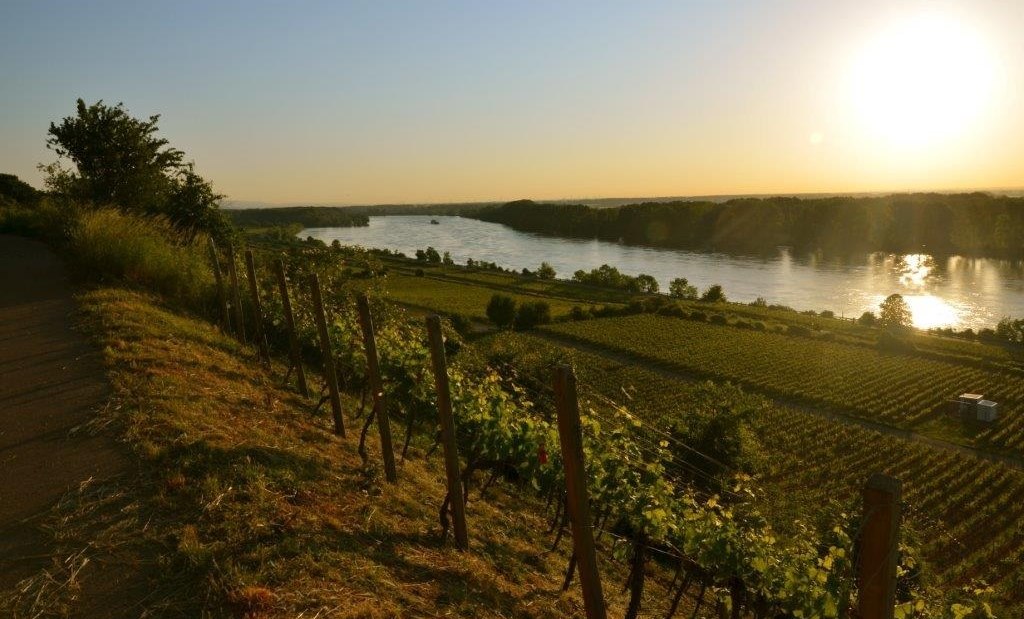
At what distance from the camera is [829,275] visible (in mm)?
116938

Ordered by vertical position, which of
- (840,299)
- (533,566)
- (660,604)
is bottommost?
(840,299)

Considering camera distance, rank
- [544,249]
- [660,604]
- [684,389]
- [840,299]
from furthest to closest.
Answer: [544,249]
[840,299]
[684,389]
[660,604]

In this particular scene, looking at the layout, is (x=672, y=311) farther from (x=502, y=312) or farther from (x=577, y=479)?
(x=577, y=479)

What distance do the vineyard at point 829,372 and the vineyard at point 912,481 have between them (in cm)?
481

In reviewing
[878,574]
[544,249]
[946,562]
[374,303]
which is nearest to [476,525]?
[878,574]

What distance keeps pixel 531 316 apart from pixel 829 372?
31.4 metres

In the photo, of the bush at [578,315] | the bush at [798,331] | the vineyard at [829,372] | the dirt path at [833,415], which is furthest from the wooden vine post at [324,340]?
the bush at [798,331]

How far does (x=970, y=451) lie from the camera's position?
3403 cm

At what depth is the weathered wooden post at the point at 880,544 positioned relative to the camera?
9.21 ft

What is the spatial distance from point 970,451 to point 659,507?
3820 centimetres

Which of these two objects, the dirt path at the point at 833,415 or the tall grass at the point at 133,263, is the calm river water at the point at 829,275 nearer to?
the dirt path at the point at 833,415

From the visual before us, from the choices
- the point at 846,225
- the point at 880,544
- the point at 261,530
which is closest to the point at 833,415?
the point at 880,544

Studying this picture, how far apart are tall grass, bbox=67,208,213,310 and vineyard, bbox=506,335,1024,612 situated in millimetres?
12907

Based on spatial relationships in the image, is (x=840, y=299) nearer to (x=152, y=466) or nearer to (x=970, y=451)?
(x=970, y=451)
